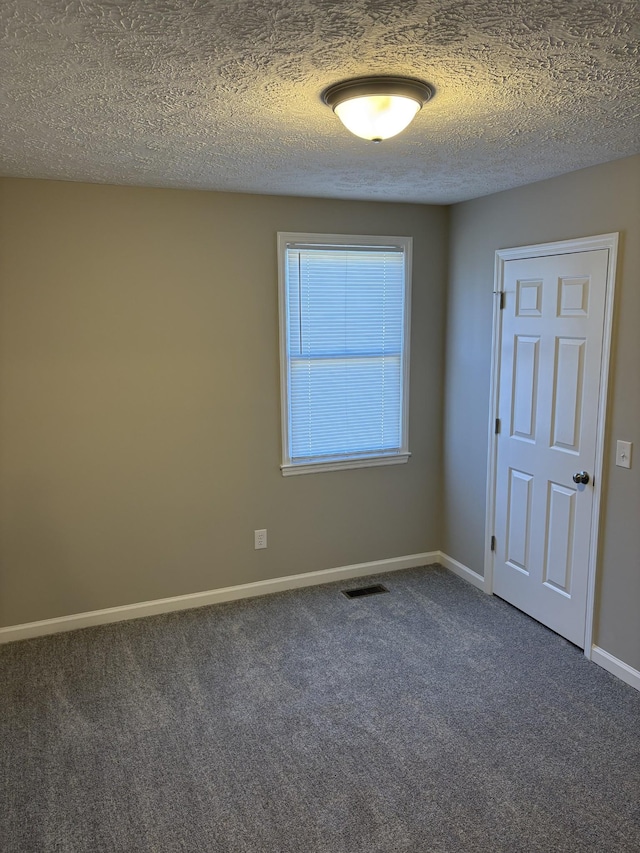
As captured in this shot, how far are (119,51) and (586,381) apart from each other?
252 cm

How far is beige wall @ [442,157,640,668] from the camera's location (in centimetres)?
285

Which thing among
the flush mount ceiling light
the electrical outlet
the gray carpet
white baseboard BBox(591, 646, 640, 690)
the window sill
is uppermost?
the flush mount ceiling light

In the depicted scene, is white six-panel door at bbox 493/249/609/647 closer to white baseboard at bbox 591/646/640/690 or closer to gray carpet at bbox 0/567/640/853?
white baseboard at bbox 591/646/640/690

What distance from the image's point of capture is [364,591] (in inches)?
159

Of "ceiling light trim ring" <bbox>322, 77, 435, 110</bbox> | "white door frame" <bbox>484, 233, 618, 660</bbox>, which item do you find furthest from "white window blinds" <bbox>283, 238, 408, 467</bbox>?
"ceiling light trim ring" <bbox>322, 77, 435, 110</bbox>

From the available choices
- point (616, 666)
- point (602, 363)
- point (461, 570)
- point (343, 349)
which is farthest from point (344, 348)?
point (616, 666)

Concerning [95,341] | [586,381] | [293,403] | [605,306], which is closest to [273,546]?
[293,403]

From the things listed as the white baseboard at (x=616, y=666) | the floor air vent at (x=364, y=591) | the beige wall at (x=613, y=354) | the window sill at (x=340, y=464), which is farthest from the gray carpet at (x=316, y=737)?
the window sill at (x=340, y=464)

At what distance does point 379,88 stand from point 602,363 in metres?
1.83

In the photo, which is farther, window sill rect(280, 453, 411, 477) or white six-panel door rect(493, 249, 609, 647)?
window sill rect(280, 453, 411, 477)

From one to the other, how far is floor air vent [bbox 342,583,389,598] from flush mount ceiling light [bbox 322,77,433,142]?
2.85 metres

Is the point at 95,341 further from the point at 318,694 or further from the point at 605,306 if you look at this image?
the point at 605,306

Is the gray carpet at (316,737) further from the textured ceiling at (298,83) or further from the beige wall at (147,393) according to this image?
the textured ceiling at (298,83)

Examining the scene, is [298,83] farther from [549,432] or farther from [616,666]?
[616,666]
